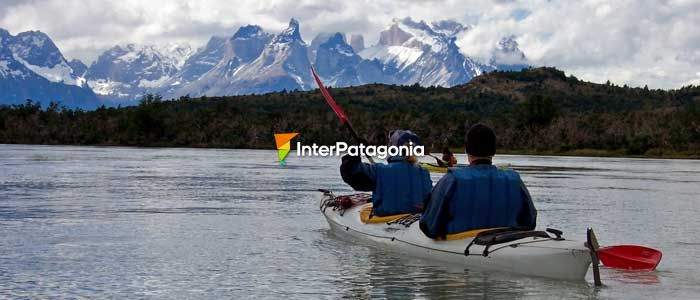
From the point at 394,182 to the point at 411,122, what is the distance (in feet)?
309


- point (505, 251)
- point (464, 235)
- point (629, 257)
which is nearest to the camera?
point (505, 251)

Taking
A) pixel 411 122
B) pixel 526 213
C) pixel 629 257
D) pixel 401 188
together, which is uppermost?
pixel 411 122

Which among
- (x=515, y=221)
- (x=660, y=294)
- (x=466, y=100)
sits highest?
(x=466, y=100)

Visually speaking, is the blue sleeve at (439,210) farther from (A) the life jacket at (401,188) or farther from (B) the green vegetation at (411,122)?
(B) the green vegetation at (411,122)

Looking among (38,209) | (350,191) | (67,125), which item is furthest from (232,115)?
(38,209)

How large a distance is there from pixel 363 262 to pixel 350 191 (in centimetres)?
1697

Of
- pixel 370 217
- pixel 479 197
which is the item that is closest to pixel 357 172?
pixel 370 217

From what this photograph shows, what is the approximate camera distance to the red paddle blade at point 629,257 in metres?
13.4

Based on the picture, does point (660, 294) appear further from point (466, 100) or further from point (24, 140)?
point (466, 100)

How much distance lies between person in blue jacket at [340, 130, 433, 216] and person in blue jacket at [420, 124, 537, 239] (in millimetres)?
2671

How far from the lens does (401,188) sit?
1577cm

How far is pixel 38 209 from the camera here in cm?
2303

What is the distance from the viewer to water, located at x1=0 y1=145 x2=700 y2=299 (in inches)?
488

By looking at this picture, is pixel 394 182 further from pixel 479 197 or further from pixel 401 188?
pixel 479 197
